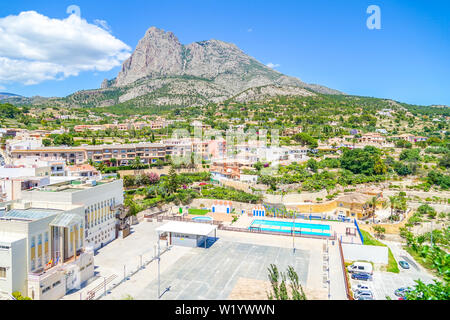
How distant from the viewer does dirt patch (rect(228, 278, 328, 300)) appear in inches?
497

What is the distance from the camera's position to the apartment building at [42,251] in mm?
11797

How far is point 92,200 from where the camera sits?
1730 cm

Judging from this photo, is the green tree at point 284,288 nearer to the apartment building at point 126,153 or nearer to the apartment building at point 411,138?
the apartment building at point 126,153

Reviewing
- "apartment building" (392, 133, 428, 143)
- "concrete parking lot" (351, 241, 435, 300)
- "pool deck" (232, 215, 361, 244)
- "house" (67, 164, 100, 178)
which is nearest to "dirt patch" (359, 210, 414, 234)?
"pool deck" (232, 215, 361, 244)

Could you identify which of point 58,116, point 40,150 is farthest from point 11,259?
point 58,116

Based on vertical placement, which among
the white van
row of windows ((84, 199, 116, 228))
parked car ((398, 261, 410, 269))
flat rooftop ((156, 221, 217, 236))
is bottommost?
parked car ((398, 261, 410, 269))

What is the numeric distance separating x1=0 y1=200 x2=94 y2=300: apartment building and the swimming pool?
1220 cm

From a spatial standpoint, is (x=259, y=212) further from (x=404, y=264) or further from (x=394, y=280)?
(x=394, y=280)

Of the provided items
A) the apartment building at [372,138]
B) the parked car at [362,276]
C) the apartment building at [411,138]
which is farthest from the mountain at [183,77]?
the parked car at [362,276]

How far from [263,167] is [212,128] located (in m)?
22.0

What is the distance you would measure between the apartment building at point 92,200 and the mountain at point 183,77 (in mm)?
75399

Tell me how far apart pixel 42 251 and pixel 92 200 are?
443cm

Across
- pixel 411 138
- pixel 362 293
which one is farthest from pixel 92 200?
pixel 411 138

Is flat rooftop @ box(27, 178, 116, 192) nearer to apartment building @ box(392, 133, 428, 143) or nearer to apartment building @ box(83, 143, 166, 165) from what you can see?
apartment building @ box(83, 143, 166, 165)
